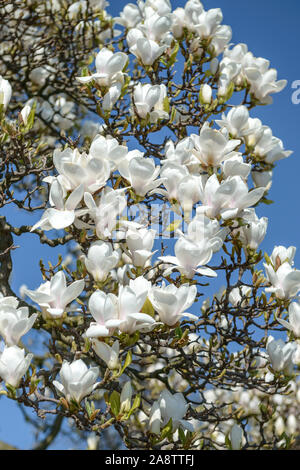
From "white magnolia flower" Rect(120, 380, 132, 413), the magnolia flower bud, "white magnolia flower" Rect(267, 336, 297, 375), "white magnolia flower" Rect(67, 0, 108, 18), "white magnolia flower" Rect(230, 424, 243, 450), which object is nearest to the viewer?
"white magnolia flower" Rect(120, 380, 132, 413)

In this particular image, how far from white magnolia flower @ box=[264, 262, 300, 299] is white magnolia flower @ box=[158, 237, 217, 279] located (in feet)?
1.55

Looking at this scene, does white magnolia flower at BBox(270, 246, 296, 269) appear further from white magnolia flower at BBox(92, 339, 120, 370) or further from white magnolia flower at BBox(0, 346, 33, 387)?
white magnolia flower at BBox(0, 346, 33, 387)

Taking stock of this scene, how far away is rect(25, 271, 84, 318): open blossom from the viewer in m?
2.02

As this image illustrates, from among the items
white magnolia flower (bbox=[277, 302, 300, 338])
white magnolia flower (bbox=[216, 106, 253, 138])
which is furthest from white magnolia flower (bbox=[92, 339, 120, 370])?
white magnolia flower (bbox=[216, 106, 253, 138])

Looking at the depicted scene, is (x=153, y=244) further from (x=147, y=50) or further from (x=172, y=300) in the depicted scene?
(x=147, y=50)

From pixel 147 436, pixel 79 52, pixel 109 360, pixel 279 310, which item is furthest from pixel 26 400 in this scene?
pixel 79 52

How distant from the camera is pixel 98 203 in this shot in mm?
2211

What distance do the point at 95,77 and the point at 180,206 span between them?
965mm

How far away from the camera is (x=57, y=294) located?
2.05 metres

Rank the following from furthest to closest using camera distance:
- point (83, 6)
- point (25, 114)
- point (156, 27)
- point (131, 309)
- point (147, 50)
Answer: point (83, 6), point (156, 27), point (147, 50), point (25, 114), point (131, 309)

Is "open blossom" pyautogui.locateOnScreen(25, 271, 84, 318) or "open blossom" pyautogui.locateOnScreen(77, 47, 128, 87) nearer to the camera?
"open blossom" pyautogui.locateOnScreen(25, 271, 84, 318)

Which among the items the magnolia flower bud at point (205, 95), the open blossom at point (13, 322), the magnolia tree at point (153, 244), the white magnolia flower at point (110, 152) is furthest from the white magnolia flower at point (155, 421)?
the magnolia flower bud at point (205, 95)

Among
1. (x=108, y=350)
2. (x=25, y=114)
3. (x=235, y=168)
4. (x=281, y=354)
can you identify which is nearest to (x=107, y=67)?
(x=25, y=114)

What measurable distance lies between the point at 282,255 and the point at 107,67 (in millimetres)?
1372
